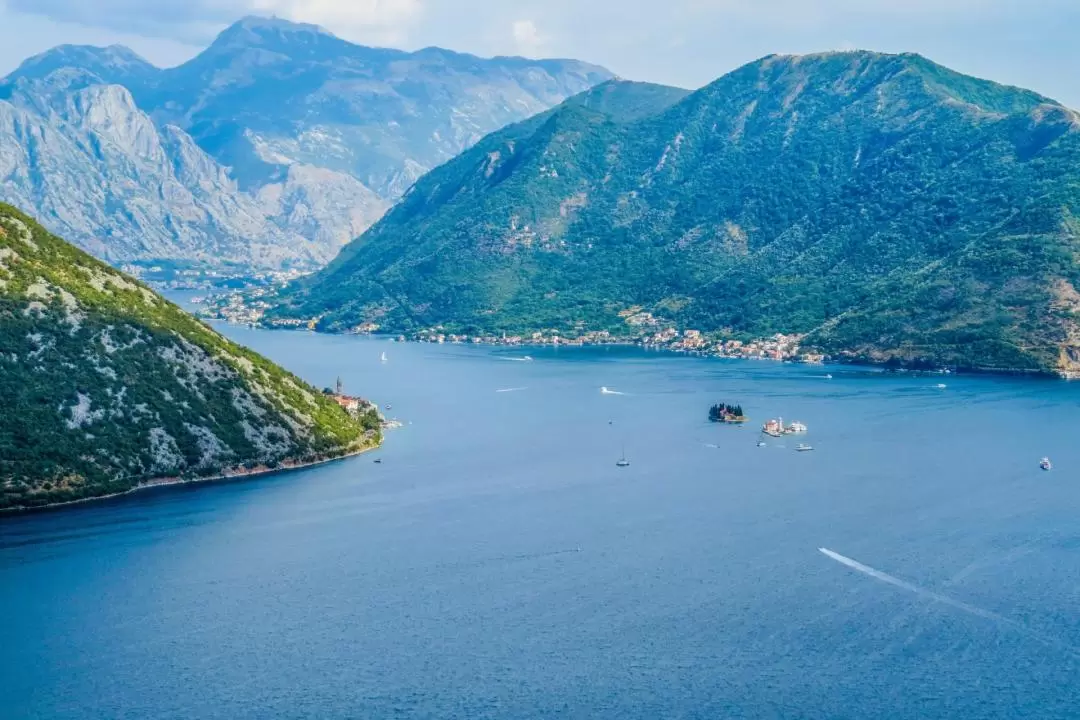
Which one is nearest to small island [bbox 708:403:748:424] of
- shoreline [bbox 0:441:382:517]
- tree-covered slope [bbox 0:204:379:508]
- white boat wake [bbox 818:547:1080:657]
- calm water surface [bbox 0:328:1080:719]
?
calm water surface [bbox 0:328:1080:719]

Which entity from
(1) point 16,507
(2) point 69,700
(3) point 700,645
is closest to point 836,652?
(3) point 700,645

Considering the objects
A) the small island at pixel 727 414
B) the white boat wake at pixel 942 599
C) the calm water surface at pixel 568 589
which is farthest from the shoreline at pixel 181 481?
the white boat wake at pixel 942 599

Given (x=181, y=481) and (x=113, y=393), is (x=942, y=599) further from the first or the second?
(x=113, y=393)

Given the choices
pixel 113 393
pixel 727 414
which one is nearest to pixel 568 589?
pixel 113 393

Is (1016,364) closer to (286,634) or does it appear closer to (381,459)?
(381,459)

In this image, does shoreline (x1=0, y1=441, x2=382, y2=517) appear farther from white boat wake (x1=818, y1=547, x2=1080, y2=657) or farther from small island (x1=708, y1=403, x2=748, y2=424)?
white boat wake (x1=818, y1=547, x2=1080, y2=657)
